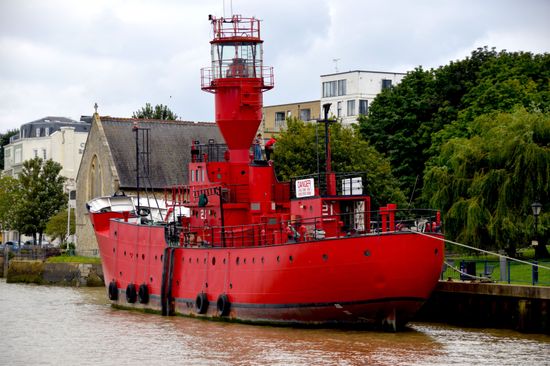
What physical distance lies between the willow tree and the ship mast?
993 centimetres

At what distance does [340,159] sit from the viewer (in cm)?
6506

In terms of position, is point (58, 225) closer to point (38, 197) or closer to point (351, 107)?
point (38, 197)

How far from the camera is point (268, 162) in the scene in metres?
43.2

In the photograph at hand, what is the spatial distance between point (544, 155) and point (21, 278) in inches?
1545

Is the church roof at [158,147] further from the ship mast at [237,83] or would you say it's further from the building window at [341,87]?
the ship mast at [237,83]

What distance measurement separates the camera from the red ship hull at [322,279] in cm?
3425

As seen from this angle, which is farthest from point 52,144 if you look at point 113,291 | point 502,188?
point 502,188

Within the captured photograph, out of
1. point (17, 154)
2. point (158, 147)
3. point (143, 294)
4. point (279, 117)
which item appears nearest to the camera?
point (143, 294)

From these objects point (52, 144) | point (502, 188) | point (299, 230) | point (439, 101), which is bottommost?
point (299, 230)

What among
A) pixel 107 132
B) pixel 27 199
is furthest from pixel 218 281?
pixel 27 199

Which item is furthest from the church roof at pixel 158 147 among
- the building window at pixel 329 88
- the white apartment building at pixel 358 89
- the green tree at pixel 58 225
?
the building window at pixel 329 88

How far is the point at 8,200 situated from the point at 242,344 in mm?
68719

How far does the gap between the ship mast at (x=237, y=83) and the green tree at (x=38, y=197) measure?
51037mm

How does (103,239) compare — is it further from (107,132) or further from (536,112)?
(107,132)
